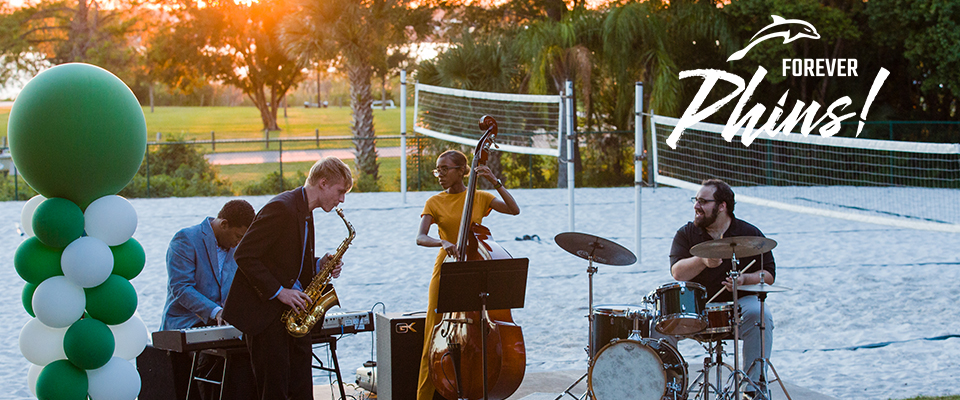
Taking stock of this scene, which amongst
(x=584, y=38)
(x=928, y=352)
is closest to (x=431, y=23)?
(x=584, y=38)

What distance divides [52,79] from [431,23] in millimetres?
21701

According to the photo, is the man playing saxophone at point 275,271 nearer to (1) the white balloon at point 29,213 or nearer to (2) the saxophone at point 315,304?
(2) the saxophone at point 315,304

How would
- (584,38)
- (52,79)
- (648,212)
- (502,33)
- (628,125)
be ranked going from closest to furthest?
1. (52,79)
2. (648,212)
3. (584,38)
4. (628,125)
5. (502,33)

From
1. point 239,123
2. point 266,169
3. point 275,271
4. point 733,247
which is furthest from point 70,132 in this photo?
point 239,123

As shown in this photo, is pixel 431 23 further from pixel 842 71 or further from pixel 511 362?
pixel 511 362

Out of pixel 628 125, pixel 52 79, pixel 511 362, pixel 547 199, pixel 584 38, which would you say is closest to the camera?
pixel 52 79

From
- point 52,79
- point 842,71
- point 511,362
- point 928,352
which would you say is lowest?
point 928,352

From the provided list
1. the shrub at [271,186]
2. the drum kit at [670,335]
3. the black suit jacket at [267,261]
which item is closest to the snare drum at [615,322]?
→ the drum kit at [670,335]

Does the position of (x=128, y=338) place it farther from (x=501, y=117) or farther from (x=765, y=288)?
(x=501, y=117)

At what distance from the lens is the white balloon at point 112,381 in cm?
429

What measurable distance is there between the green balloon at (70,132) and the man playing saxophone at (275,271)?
0.77 m

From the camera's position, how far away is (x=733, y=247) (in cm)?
476

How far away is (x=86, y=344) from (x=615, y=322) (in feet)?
9.45

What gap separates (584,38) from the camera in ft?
68.9
